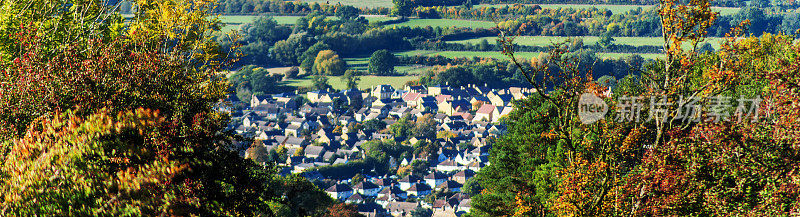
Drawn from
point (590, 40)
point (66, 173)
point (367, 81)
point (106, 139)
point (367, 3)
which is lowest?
point (367, 81)

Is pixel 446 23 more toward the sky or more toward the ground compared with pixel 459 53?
more toward the sky

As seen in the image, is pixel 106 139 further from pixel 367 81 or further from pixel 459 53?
pixel 459 53

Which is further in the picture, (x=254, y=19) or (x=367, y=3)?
(x=367, y=3)

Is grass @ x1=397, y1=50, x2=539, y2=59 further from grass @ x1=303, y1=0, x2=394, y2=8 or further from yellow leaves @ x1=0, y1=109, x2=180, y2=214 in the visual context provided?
yellow leaves @ x1=0, y1=109, x2=180, y2=214

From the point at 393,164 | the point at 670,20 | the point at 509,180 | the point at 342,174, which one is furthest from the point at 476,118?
the point at 670,20

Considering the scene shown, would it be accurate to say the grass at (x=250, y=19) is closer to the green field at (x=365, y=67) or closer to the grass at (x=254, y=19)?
the grass at (x=254, y=19)

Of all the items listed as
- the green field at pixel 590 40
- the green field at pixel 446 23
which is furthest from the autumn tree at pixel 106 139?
the green field at pixel 446 23

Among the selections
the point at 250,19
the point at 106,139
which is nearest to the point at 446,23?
the point at 250,19

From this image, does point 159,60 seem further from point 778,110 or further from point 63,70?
point 778,110
